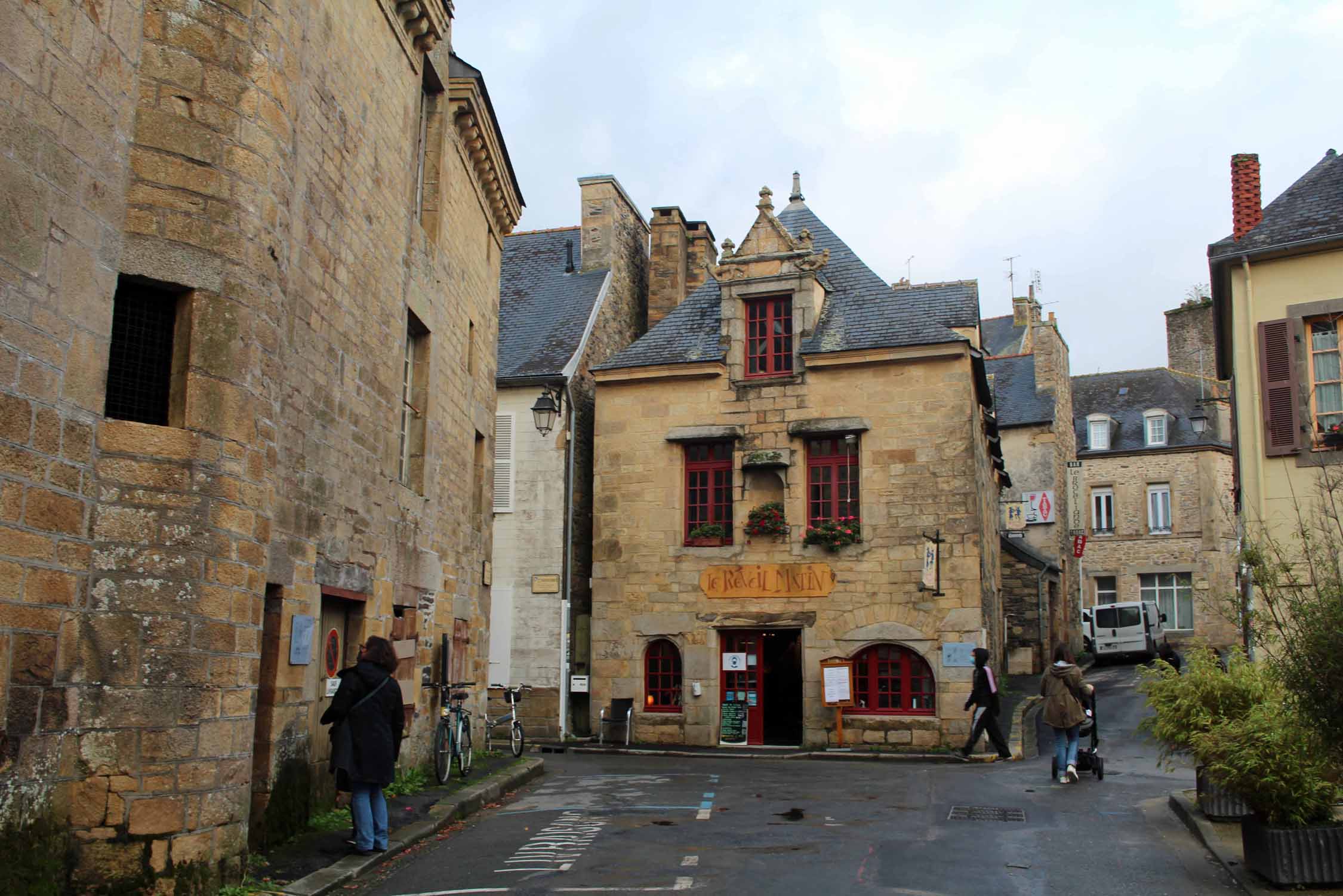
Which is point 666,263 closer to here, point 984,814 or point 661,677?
point 661,677

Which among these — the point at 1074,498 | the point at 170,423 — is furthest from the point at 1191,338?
the point at 170,423

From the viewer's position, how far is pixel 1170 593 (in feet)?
122

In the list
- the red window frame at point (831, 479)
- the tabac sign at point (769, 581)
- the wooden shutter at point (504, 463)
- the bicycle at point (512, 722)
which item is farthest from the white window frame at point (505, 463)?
the red window frame at point (831, 479)

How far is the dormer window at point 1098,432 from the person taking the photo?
38.9 metres

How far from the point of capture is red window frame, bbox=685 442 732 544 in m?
19.5

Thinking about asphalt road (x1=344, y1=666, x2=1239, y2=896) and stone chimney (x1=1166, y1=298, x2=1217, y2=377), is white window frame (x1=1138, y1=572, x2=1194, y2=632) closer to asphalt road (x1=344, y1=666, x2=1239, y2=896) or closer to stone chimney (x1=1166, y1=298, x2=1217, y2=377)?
stone chimney (x1=1166, y1=298, x2=1217, y2=377)

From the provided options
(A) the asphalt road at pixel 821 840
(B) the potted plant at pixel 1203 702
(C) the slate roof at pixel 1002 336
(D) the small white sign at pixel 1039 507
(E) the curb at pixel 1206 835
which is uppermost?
(C) the slate roof at pixel 1002 336

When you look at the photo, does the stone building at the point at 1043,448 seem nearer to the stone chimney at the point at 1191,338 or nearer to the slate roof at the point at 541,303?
the stone chimney at the point at 1191,338

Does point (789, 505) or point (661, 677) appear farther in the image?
point (661, 677)

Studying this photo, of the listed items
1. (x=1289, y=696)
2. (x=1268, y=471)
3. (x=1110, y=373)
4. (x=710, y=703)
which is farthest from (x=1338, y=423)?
(x=1110, y=373)

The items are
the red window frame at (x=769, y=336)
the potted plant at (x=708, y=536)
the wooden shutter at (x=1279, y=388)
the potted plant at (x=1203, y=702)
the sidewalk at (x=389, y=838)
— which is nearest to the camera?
the sidewalk at (x=389, y=838)

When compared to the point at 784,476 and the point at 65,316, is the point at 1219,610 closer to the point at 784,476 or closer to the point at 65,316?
the point at 65,316

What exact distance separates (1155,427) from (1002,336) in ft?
20.3

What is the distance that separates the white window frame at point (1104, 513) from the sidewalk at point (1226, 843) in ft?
93.4
